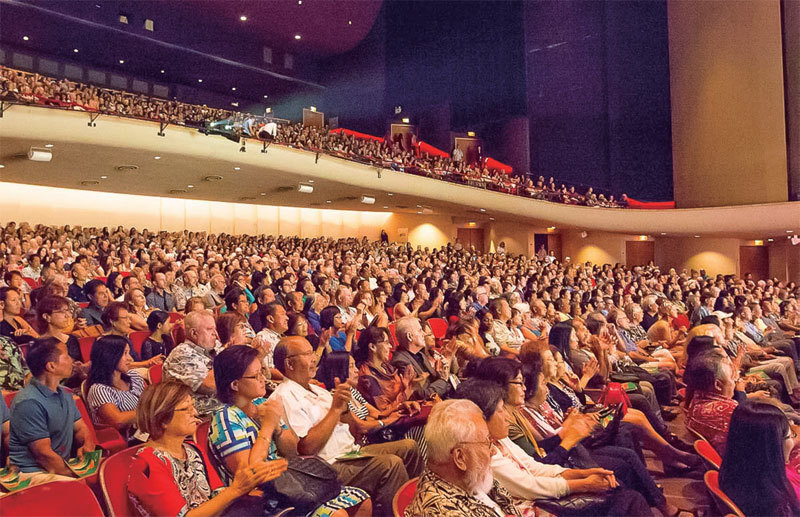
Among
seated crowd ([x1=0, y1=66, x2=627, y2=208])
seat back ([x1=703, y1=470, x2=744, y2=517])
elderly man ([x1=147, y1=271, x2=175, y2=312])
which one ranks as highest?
seated crowd ([x1=0, y1=66, x2=627, y2=208])

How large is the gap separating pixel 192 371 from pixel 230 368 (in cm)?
61

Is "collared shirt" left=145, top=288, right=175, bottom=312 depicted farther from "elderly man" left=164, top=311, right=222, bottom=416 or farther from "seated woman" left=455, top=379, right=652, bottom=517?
"seated woman" left=455, top=379, right=652, bottom=517

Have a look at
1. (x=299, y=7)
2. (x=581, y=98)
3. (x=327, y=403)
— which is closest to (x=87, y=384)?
(x=327, y=403)

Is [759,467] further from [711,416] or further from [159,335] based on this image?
[159,335]

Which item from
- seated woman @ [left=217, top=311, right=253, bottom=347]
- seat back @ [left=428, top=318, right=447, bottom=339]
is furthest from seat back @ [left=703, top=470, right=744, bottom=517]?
seat back @ [left=428, top=318, right=447, bottom=339]

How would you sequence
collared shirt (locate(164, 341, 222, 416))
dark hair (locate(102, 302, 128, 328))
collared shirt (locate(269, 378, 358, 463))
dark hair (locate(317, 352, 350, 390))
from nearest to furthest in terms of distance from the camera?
collared shirt (locate(269, 378, 358, 463))
collared shirt (locate(164, 341, 222, 416))
dark hair (locate(317, 352, 350, 390))
dark hair (locate(102, 302, 128, 328))

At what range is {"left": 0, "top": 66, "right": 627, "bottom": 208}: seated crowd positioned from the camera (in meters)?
10.1

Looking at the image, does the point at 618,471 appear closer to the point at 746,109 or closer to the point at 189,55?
the point at 746,109

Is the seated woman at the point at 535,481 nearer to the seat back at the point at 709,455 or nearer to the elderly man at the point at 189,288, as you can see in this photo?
the seat back at the point at 709,455

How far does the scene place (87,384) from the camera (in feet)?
9.13

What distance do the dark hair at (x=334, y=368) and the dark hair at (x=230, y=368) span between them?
114 centimetres

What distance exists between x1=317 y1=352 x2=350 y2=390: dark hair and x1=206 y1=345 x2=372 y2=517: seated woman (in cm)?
92

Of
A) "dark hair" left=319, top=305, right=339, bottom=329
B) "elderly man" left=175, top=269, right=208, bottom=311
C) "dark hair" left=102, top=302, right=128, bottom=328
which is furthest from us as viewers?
"elderly man" left=175, top=269, right=208, bottom=311

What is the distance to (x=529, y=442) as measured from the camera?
8.40ft
